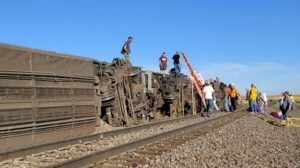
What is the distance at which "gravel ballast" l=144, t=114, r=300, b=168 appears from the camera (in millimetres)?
7910

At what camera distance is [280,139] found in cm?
1224

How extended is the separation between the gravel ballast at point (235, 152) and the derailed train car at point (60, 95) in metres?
3.86

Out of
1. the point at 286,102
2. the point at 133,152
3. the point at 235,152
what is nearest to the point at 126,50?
the point at 286,102

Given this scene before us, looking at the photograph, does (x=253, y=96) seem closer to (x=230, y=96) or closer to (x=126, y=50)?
(x=230, y=96)

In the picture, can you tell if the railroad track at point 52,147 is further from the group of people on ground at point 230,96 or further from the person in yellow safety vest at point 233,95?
the person in yellow safety vest at point 233,95

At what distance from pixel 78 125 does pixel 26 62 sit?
3.18m

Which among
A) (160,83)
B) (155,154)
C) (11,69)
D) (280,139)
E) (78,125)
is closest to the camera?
(155,154)

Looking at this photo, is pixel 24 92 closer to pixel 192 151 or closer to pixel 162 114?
pixel 192 151

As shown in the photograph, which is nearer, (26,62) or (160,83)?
(26,62)

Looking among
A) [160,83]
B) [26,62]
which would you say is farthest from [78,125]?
[160,83]

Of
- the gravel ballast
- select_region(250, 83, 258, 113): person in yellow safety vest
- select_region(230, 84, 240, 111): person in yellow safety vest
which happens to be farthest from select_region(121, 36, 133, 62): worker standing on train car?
select_region(230, 84, 240, 111): person in yellow safety vest

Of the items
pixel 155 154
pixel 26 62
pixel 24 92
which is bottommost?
pixel 155 154

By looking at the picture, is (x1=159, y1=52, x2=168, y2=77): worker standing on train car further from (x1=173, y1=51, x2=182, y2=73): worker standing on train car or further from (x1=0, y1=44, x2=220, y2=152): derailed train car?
(x1=0, y1=44, x2=220, y2=152): derailed train car

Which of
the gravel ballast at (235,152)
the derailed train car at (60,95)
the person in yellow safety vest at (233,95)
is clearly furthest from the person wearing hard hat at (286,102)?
the person in yellow safety vest at (233,95)
